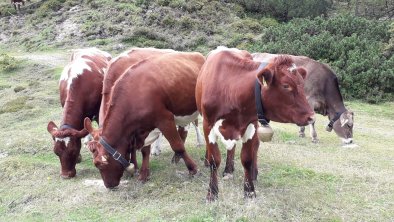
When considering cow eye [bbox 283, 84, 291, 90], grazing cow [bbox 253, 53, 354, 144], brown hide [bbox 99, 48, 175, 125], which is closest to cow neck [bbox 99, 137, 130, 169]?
brown hide [bbox 99, 48, 175, 125]

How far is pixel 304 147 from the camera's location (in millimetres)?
9914

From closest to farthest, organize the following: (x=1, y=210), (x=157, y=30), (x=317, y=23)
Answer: (x=1, y=210)
(x=317, y=23)
(x=157, y=30)

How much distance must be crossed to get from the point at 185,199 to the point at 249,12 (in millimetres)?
27397

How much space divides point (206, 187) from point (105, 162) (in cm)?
144

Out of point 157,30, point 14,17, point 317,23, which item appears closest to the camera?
point 317,23

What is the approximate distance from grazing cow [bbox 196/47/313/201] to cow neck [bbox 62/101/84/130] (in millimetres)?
2718

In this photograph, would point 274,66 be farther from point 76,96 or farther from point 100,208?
point 76,96

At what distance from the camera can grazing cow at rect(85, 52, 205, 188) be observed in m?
6.36

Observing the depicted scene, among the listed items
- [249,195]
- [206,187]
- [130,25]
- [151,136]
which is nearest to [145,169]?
[151,136]

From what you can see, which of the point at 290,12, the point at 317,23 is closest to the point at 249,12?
the point at 290,12

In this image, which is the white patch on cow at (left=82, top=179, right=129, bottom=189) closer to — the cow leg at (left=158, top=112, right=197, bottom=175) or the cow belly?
the cow leg at (left=158, top=112, right=197, bottom=175)

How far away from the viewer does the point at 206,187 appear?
21.3ft

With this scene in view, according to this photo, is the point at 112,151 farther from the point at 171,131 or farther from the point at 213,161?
the point at 213,161

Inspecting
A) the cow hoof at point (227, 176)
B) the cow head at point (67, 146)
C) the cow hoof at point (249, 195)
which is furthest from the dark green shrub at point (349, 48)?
the cow hoof at point (249, 195)
